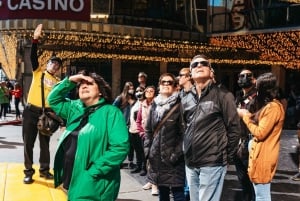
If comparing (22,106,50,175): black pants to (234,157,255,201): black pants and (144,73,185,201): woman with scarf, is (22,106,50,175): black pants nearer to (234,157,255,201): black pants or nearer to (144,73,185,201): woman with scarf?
(144,73,185,201): woman with scarf

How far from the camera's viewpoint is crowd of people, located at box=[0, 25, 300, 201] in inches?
126

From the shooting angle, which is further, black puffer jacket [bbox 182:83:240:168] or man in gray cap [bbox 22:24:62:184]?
man in gray cap [bbox 22:24:62:184]

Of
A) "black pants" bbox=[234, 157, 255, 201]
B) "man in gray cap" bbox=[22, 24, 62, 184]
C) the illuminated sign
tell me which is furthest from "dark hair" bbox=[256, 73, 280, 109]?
the illuminated sign

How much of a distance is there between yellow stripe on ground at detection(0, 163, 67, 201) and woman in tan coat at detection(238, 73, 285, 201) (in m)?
2.65

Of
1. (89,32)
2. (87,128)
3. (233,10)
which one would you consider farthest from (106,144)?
(233,10)

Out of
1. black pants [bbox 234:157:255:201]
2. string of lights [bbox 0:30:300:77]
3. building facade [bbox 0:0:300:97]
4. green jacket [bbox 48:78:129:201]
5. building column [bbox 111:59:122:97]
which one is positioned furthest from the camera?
building column [bbox 111:59:122:97]

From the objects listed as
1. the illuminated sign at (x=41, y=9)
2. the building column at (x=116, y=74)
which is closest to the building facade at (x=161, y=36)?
the building column at (x=116, y=74)

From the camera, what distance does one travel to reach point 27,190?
5.91 meters

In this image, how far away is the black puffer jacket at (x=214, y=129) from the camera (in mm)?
3752

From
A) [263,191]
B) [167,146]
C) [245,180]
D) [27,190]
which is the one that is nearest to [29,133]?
[27,190]

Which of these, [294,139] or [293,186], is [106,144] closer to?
[293,186]

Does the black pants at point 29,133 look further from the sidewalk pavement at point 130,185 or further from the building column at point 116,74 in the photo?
the building column at point 116,74

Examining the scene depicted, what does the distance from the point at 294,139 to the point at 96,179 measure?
1076 cm

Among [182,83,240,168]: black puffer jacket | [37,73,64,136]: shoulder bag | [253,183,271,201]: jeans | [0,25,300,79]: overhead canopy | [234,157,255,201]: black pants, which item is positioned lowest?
→ [234,157,255,201]: black pants
